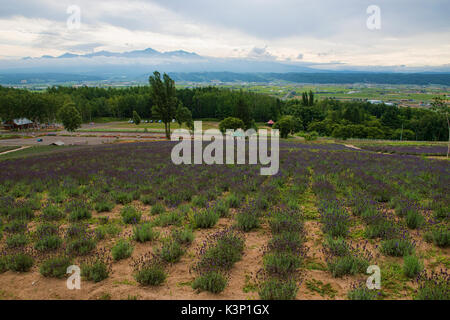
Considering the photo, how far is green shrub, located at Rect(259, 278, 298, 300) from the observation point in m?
3.90

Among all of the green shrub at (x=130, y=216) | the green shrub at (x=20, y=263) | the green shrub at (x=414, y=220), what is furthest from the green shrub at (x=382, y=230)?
the green shrub at (x=20, y=263)

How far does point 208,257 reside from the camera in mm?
5016

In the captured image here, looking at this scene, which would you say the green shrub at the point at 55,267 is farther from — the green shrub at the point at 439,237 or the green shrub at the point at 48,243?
the green shrub at the point at 439,237

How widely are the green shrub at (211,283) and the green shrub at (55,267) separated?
100 inches

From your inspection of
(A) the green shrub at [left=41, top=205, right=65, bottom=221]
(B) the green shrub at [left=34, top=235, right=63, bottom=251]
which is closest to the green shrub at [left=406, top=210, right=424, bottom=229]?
(B) the green shrub at [left=34, top=235, right=63, bottom=251]

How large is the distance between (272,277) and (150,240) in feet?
10.6

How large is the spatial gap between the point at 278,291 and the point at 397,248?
124 inches

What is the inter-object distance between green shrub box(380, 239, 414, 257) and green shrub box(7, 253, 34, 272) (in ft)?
24.2

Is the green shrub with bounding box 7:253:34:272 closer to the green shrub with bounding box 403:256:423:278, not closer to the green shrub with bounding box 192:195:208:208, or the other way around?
the green shrub with bounding box 192:195:208:208

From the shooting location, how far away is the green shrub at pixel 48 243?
5637 millimetres

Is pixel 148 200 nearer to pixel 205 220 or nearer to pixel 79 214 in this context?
pixel 79 214

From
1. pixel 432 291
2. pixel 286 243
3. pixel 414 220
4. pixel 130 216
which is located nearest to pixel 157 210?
pixel 130 216

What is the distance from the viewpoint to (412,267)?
4.57 metres
